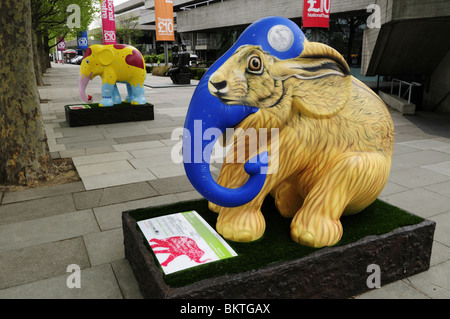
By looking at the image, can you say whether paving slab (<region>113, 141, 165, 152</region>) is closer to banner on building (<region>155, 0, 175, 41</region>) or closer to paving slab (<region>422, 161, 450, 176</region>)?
paving slab (<region>422, 161, 450, 176</region>)

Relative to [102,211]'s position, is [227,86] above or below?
above

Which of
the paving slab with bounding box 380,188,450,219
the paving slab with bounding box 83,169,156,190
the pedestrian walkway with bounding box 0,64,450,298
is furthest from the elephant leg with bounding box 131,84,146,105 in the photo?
the paving slab with bounding box 380,188,450,219

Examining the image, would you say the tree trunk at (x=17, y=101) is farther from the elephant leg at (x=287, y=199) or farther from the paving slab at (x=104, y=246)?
the elephant leg at (x=287, y=199)

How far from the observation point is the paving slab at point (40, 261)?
2635 millimetres

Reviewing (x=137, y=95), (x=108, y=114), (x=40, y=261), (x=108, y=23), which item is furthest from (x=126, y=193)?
(x=108, y=23)

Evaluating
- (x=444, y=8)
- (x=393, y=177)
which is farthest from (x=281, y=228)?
(x=444, y=8)

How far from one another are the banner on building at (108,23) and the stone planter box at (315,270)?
17.7 metres

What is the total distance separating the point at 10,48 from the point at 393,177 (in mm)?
5010

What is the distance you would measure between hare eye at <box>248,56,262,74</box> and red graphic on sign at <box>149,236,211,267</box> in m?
1.10

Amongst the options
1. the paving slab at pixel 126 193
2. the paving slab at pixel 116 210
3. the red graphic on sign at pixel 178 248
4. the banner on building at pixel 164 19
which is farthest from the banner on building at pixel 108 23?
the red graphic on sign at pixel 178 248

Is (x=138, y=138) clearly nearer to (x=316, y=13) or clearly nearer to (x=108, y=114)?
(x=108, y=114)

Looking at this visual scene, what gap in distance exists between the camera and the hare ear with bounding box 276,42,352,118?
2107mm
